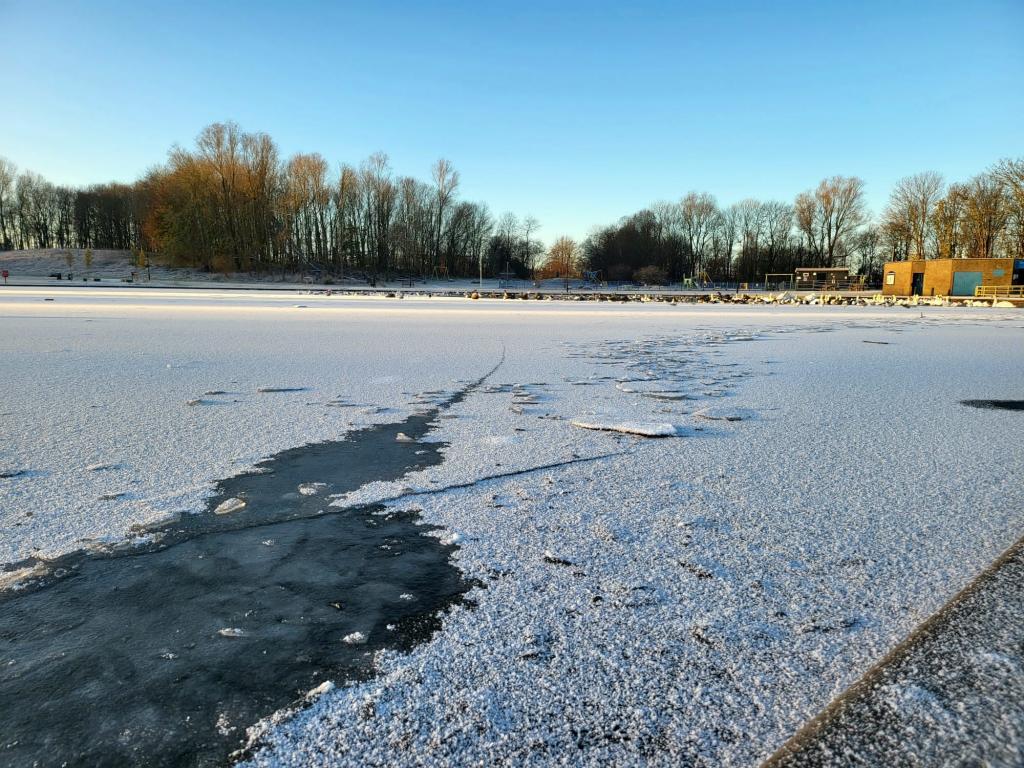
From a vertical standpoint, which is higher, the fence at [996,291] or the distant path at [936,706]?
the fence at [996,291]

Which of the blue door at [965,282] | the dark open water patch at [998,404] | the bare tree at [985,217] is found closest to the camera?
the dark open water patch at [998,404]

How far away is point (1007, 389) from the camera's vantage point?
17.4ft

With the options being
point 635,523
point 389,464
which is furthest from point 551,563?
point 389,464

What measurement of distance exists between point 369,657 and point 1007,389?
248 inches

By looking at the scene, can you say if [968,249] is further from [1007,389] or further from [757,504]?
[757,504]

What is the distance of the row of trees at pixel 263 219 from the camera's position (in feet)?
171

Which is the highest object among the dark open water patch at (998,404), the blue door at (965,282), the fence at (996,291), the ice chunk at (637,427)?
the blue door at (965,282)

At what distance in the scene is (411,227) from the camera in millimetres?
65125

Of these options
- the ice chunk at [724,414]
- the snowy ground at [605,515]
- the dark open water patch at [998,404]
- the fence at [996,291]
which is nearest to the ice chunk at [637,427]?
the snowy ground at [605,515]

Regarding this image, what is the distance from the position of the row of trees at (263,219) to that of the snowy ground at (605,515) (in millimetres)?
52897

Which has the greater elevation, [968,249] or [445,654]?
[968,249]

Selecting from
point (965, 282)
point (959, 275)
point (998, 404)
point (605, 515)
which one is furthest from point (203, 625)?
point (965, 282)

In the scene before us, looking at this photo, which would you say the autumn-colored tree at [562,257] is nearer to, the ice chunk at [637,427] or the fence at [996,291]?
the fence at [996,291]

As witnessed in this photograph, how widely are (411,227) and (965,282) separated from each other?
50.7 meters
